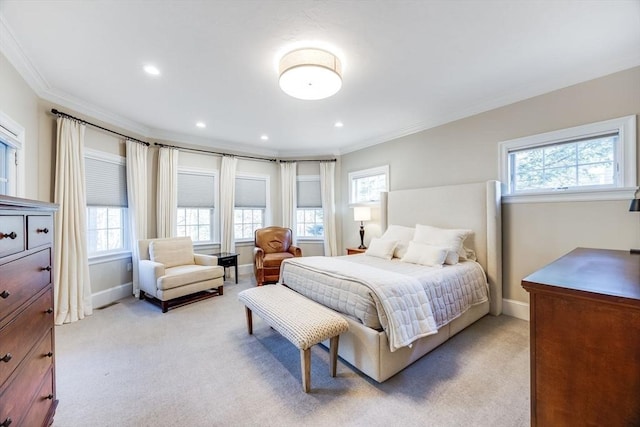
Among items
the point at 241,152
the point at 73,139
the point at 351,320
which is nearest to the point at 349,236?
the point at 241,152

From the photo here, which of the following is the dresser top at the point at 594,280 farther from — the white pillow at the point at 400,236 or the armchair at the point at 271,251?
the armchair at the point at 271,251

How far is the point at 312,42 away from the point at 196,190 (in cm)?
362

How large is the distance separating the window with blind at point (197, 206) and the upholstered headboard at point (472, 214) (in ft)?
11.7

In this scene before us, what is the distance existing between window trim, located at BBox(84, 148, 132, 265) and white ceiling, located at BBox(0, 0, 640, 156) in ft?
1.66

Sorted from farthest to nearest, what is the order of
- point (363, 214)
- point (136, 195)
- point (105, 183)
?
point (363, 214), point (136, 195), point (105, 183)

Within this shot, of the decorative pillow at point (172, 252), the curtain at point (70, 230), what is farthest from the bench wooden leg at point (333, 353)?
the curtain at point (70, 230)

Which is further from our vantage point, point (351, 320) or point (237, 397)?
point (351, 320)

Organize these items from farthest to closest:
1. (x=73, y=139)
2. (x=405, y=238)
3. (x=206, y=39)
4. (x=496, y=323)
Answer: (x=405, y=238) < (x=73, y=139) < (x=496, y=323) < (x=206, y=39)

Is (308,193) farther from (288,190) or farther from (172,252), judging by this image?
(172,252)

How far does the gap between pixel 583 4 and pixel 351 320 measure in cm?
281

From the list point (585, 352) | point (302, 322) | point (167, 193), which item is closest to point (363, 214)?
point (302, 322)

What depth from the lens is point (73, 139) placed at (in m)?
3.12

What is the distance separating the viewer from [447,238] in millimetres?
3152

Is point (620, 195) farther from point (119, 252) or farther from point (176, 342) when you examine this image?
point (119, 252)
